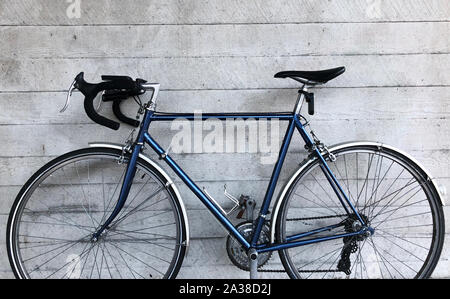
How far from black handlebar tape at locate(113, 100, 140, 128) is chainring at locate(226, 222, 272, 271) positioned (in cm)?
64

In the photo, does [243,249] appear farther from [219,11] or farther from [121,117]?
[219,11]

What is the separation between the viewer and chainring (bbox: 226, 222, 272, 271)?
185 cm

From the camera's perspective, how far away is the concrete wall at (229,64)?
6.27 feet

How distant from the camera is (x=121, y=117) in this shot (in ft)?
5.94

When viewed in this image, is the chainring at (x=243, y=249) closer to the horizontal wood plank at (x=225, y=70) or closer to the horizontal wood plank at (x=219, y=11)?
the horizontal wood plank at (x=225, y=70)

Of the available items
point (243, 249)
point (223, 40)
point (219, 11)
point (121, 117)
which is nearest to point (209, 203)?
point (243, 249)

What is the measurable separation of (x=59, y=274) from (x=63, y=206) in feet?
1.09

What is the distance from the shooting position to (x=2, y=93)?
194cm

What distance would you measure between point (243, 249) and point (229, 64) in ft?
2.79

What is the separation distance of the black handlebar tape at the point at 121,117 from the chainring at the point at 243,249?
0.64 metres

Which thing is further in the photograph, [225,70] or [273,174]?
[225,70]
